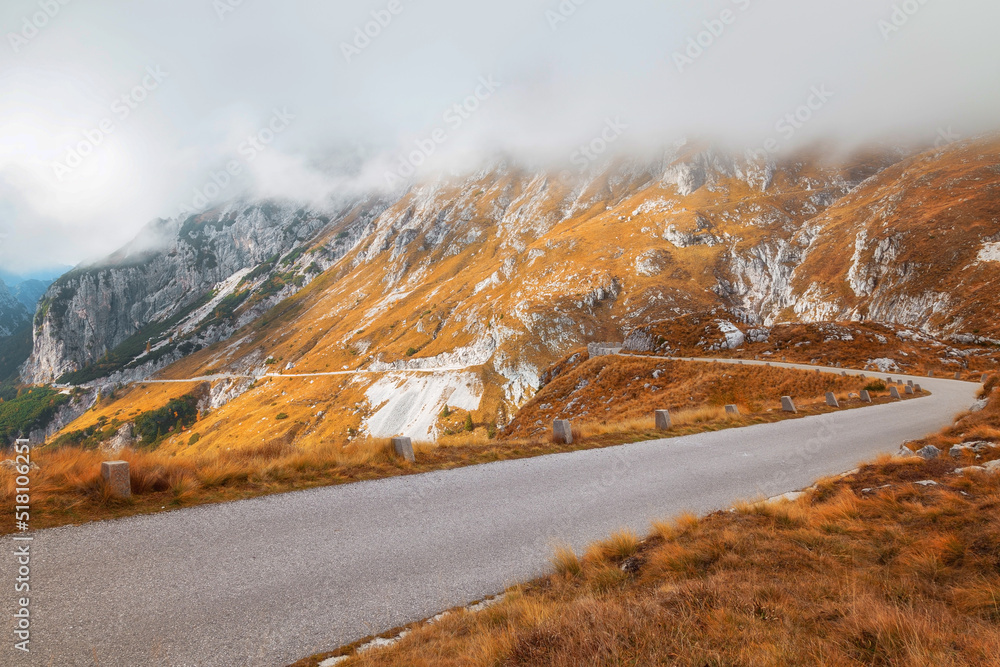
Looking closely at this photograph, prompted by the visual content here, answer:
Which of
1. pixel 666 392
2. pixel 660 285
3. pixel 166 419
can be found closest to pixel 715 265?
pixel 660 285

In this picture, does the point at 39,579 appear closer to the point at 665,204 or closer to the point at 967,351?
the point at 967,351

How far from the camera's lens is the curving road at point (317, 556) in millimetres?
3977

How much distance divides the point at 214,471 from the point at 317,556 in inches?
132

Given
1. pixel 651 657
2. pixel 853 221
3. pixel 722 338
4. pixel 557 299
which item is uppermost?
pixel 853 221

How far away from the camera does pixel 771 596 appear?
3.71m

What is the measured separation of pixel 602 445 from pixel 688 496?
400 centimetres

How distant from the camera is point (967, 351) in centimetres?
3588

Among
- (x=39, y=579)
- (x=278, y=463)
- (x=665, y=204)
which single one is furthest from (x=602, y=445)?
(x=665, y=204)

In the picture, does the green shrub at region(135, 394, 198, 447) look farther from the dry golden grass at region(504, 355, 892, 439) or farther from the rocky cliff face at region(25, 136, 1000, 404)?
the dry golden grass at region(504, 355, 892, 439)

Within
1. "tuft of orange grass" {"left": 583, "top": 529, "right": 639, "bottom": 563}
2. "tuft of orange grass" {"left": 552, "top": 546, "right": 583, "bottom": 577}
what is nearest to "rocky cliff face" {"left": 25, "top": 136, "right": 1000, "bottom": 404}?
"tuft of orange grass" {"left": 583, "top": 529, "right": 639, "bottom": 563}

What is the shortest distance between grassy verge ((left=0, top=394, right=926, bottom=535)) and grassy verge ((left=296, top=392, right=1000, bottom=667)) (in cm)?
432

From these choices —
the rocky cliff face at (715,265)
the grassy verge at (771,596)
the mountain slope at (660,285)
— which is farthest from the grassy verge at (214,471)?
the rocky cliff face at (715,265)

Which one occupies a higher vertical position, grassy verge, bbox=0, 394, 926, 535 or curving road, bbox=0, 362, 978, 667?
grassy verge, bbox=0, 394, 926, 535

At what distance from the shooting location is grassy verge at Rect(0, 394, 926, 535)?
19.4 feet
